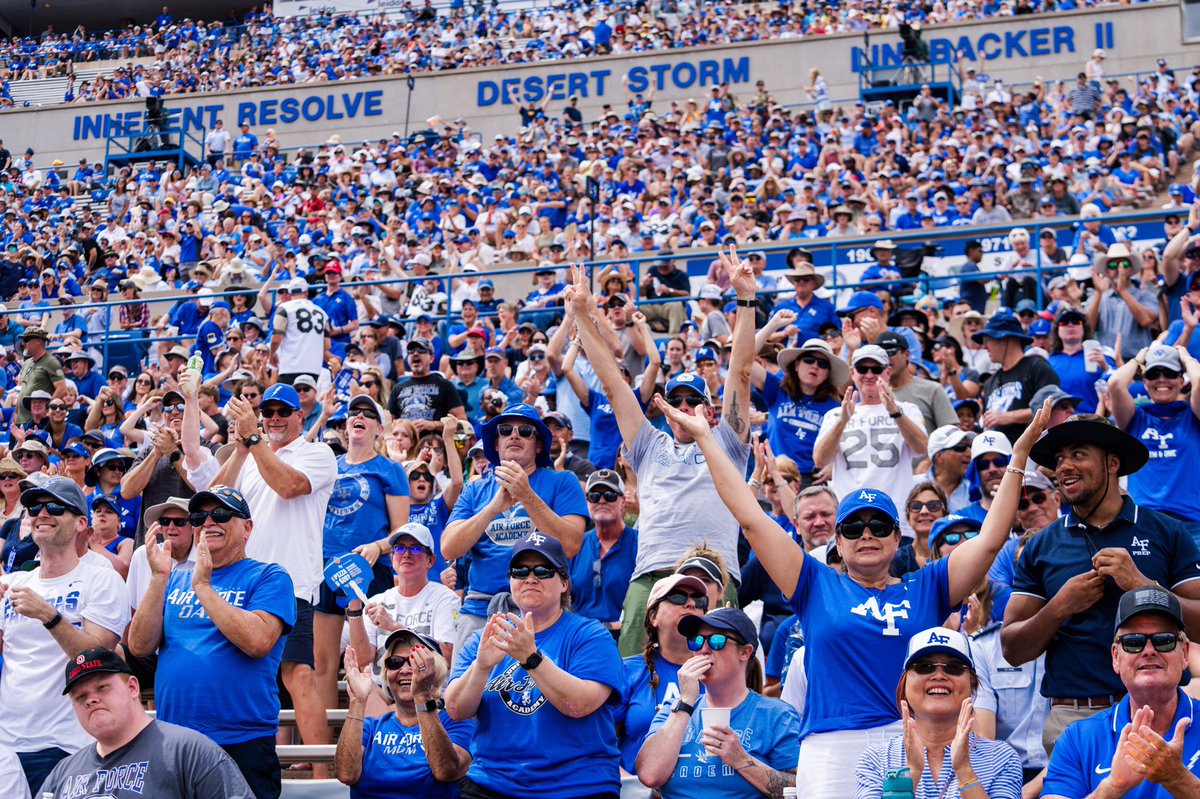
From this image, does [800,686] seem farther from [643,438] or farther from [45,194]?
[45,194]

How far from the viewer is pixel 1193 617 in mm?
4922

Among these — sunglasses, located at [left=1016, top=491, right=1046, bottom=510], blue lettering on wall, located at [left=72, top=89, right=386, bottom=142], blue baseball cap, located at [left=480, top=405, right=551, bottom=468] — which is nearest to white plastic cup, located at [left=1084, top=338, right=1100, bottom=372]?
sunglasses, located at [left=1016, top=491, right=1046, bottom=510]

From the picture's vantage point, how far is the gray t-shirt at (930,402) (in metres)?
8.70

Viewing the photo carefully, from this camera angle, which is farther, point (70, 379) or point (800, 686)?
point (70, 379)

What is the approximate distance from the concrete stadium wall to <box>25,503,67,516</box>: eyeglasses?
69.7 feet

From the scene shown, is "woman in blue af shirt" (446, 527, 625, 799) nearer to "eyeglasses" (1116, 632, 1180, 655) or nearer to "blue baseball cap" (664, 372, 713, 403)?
"blue baseball cap" (664, 372, 713, 403)

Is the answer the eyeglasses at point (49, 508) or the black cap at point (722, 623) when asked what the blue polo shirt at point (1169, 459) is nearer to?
the black cap at point (722, 623)

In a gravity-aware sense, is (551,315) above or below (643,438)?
above

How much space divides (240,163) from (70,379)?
46.0 feet

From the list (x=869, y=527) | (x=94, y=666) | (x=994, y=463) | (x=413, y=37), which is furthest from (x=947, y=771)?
(x=413, y=37)

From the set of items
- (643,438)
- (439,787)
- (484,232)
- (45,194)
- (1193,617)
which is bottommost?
(439,787)

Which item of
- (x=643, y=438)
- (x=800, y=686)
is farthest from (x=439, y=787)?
(x=643, y=438)

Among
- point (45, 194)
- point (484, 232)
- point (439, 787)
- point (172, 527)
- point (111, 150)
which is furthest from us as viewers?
point (111, 150)

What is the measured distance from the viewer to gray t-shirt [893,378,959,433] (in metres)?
8.70
